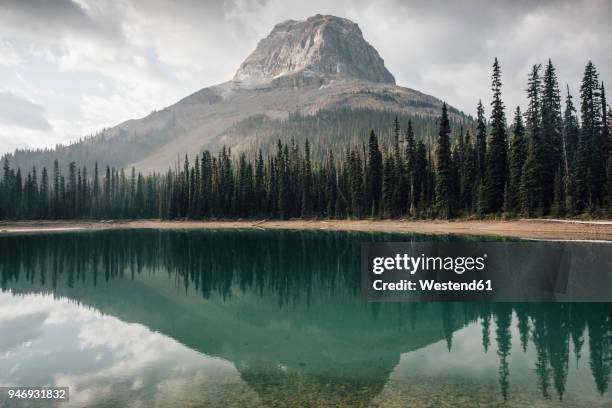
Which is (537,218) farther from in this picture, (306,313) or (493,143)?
(306,313)

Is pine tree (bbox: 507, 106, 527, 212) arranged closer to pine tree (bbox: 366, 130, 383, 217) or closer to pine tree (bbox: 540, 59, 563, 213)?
pine tree (bbox: 540, 59, 563, 213)

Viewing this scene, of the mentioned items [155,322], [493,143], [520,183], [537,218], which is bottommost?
[155,322]

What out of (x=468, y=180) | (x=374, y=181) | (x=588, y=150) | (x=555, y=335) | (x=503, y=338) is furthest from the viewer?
(x=374, y=181)

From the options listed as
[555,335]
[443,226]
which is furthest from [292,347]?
[443,226]

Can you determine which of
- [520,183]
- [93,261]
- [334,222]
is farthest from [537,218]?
[93,261]

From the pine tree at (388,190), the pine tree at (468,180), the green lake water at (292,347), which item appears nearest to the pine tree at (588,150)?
the pine tree at (468,180)

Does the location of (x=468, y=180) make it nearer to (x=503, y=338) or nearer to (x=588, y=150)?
(x=588, y=150)

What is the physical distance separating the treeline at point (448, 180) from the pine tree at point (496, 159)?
19 centimetres

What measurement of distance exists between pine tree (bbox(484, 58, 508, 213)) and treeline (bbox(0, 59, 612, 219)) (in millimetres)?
185

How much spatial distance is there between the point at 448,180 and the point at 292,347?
7327cm

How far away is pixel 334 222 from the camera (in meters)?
107

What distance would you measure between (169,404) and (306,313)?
41.8 ft

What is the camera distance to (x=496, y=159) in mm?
79250

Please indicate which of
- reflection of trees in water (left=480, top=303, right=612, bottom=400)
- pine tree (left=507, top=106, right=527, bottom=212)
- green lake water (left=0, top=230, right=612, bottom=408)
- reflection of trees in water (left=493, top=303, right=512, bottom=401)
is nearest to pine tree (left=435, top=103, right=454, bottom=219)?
pine tree (left=507, top=106, right=527, bottom=212)
